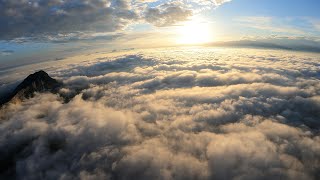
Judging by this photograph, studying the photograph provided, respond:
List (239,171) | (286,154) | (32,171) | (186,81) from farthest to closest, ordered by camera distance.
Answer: (186,81) → (32,171) → (286,154) → (239,171)

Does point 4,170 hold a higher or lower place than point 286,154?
lower

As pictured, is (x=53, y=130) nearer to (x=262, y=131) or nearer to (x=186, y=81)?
(x=262, y=131)

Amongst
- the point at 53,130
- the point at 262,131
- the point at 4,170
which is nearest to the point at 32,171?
the point at 4,170

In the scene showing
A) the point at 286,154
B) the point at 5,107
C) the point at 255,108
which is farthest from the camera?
the point at 5,107

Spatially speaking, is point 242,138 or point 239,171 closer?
point 239,171

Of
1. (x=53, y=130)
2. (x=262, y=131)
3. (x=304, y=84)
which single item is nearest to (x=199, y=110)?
(x=262, y=131)

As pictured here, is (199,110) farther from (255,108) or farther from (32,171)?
(32,171)
